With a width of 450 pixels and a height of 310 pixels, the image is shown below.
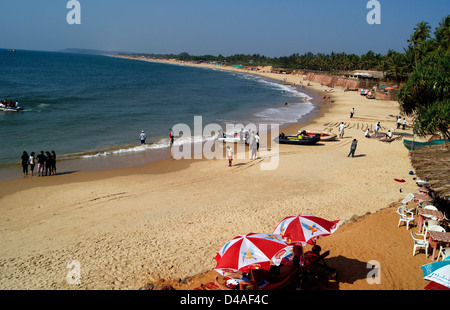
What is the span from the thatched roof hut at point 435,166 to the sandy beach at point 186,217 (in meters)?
1.59

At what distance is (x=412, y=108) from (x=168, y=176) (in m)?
11.9

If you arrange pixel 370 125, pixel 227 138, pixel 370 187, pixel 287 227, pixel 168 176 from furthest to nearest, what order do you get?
pixel 370 125 < pixel 227 138 < pixel 168 176 < pixel 370 187 < pixel 287 227

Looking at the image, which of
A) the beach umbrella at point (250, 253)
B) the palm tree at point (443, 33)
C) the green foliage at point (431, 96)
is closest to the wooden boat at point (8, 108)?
the green foliage at point (431, 96)

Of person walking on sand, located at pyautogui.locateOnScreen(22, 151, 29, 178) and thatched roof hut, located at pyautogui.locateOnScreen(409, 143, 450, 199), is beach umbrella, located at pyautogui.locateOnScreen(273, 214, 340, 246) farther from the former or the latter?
person walking on sand, located at pyautogui.locateOnScreen(22, 151, 29, 178)

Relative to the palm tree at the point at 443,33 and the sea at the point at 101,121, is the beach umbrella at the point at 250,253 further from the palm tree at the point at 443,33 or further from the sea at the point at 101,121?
the palm tree at the point at 443,33

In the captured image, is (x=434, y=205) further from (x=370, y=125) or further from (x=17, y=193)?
(x=370, y=125)

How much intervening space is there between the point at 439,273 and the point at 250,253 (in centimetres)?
305

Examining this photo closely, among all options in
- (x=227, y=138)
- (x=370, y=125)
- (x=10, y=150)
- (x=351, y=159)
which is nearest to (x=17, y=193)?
(x=10, y=150)

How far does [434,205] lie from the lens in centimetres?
1002

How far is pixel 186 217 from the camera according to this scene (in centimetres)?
1127

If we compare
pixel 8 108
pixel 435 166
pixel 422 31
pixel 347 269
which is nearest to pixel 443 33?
pixel 422 31

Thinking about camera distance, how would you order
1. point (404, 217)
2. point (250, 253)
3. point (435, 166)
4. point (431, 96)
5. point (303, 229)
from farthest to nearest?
point (431, 96) < point (435, 166) < point (404, 217) < point (303, 229) < point (250, 253)

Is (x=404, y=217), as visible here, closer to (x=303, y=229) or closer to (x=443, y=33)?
(x=303, y=229)

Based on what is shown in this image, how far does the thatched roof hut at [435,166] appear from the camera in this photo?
835cm
